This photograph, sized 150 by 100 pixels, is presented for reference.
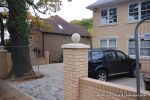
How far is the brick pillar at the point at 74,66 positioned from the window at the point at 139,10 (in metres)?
11.8

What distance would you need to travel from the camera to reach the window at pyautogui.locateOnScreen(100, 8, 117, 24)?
738 inches

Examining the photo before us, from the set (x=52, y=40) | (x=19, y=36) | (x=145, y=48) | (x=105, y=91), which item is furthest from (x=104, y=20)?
(x=52, y=40)

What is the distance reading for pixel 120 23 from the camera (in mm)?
18078

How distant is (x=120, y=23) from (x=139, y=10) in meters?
1.95

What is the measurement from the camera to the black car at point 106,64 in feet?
36.2

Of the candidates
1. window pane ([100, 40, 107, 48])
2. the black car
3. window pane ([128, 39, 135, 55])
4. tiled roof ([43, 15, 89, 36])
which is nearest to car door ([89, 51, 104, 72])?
the black car

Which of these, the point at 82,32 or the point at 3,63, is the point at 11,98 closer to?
the point at 3,63

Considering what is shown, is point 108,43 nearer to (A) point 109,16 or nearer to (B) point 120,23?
(B) point 120,23

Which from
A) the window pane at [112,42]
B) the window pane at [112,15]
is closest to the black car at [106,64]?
the window pane at [112,42]

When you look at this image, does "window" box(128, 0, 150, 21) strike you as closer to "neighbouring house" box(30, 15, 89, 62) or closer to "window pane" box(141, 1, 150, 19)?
"window pane" box(141, 1, 150, 19)

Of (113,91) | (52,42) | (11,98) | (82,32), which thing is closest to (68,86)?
(113,91)

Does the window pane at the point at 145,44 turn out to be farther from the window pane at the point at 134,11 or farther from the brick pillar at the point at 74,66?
the brick pillar at the point at 74,66

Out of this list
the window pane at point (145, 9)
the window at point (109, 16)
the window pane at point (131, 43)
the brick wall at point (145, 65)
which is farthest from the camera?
the window at point (109, 16)

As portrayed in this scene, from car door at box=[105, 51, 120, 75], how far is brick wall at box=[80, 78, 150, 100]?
601 cm
